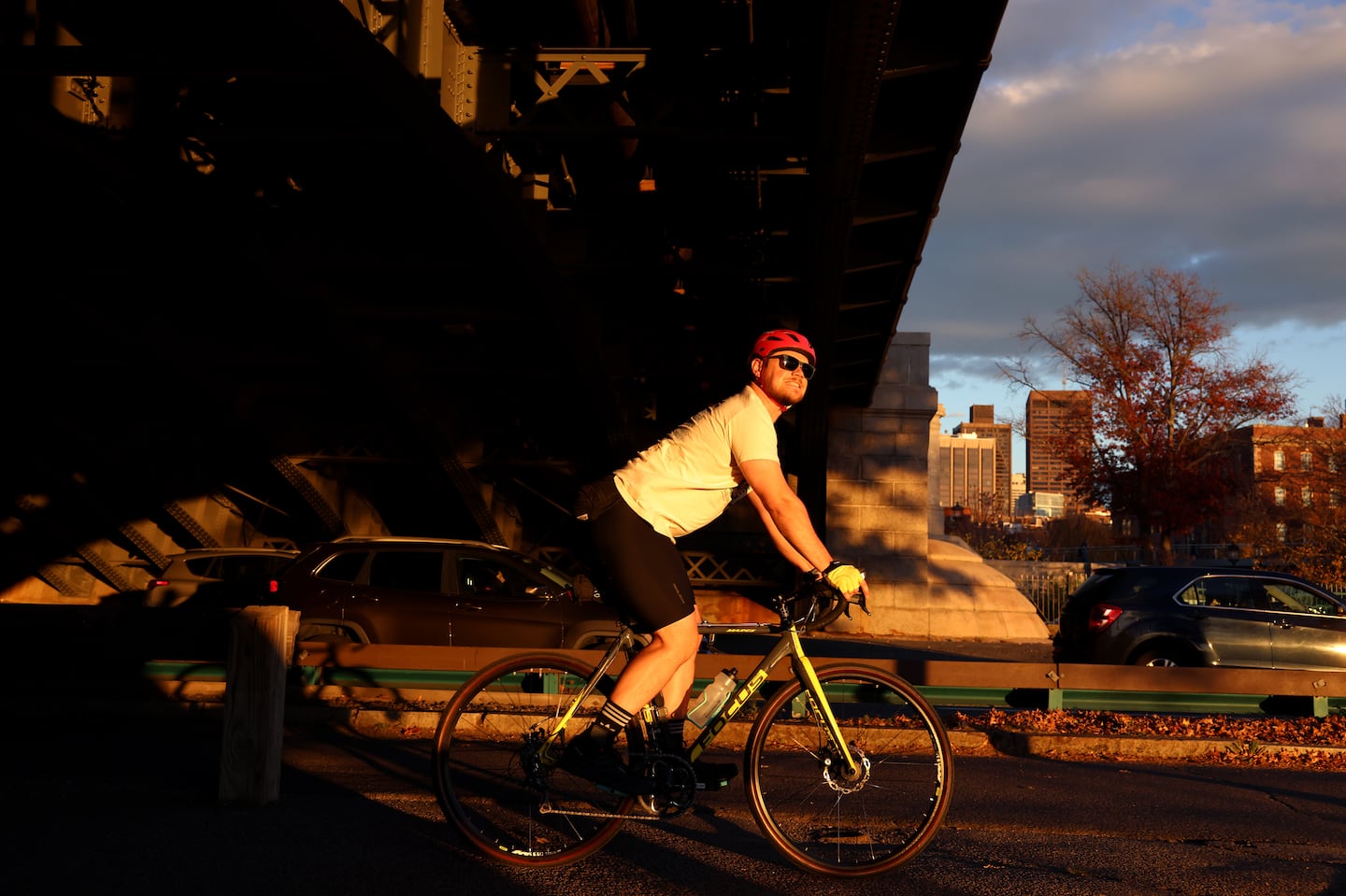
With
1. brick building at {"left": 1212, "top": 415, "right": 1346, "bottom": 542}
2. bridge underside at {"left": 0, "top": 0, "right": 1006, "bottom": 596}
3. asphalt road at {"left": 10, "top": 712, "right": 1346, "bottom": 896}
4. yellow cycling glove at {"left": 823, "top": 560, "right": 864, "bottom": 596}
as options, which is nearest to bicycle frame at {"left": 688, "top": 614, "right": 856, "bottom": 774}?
yellow cycling glove at {"left": 823, "top": 560, "right": 864, "bottom": 596}

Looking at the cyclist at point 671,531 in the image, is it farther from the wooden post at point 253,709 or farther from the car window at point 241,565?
the car window at point 241,565

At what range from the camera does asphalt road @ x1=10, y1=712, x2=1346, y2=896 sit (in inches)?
164

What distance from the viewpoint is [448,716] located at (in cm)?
439

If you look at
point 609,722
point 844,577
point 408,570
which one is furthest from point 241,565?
point 844,577

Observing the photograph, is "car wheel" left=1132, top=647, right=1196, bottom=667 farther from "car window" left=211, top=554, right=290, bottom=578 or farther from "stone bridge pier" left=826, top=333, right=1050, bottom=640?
"stone bridge pier" left=826, top=333, right=1050, bottom=640

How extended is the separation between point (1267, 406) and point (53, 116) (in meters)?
37.5

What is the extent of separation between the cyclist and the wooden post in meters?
1.64

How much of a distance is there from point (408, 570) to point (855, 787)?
915 cm

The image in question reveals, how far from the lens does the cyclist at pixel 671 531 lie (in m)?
4.18

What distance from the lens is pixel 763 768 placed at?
4.26m

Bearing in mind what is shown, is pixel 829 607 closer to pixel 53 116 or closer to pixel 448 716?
pixel 448 716

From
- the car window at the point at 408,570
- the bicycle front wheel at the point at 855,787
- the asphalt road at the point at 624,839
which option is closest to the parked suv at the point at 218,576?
the car window at the point at 408,570

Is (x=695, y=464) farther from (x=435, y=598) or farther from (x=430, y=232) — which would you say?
(x=430, y=232)

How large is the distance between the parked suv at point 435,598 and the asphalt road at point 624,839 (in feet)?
17.7
